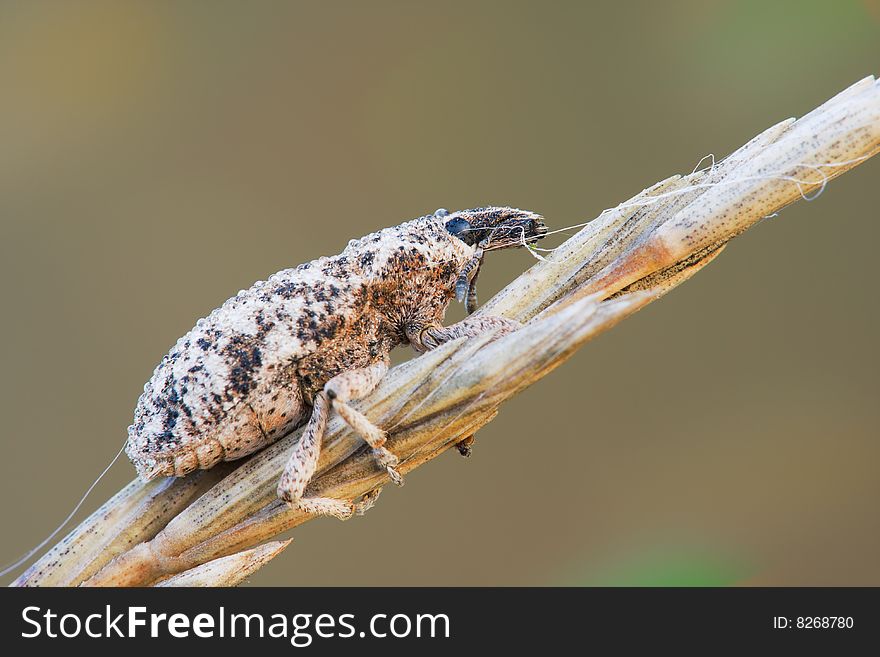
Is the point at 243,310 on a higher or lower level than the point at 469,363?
higher

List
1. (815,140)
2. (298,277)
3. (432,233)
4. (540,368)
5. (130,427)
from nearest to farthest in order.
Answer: (540,368), (815,140), (130,427), (298,277), (432,233)

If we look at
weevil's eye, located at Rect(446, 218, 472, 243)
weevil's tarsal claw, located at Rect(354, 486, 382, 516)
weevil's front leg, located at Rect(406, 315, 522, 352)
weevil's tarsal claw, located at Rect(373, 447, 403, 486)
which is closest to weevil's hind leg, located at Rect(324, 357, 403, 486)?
weevil's tarsal claw, located at Rect(373, 447, 403, 486)

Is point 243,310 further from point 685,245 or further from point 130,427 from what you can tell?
point 685,245

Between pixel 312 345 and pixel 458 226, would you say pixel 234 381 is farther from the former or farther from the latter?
pixel 458 226

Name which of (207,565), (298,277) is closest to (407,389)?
(298,277)

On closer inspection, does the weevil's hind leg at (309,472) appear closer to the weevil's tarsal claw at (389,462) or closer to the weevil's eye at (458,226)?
the weevil's tarsal claw at (389,462)

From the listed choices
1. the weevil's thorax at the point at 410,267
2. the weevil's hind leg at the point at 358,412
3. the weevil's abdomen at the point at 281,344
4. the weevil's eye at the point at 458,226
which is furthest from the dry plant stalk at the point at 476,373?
the weevil's eye at the point at 458,226

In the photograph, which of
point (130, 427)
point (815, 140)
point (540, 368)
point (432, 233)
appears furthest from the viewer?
point (432, 233)
